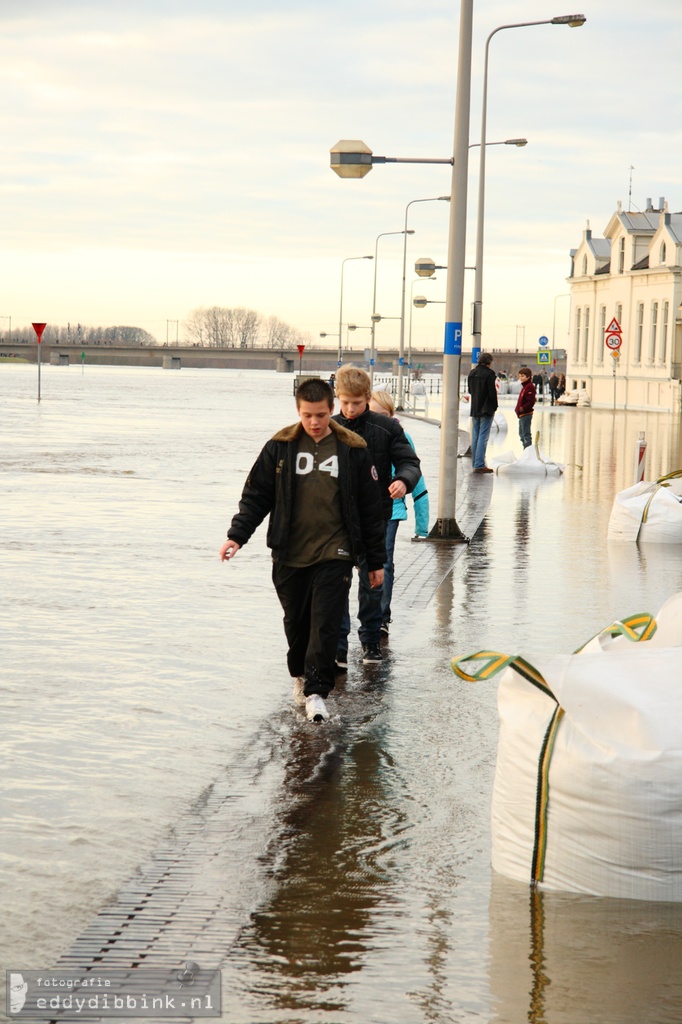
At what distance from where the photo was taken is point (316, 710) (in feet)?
21.1

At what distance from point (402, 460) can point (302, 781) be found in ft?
8.99

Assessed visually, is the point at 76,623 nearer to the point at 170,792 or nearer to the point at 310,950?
the point at 170,792

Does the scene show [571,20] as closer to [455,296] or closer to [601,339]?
[455,296]

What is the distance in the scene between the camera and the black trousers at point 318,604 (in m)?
6.55

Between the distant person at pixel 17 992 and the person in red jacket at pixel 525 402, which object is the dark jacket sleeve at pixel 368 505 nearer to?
the distant person at pixel 17 992

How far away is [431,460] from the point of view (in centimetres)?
2520

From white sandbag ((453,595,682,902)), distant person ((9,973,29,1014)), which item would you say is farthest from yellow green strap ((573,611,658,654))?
distant person ((9,973,29,1014))

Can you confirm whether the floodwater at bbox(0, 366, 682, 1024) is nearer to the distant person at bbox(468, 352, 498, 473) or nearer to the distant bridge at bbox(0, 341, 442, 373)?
the distant person at bbox(468, 352, 498, 473)

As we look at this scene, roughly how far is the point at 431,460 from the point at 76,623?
16758mm

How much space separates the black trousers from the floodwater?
246 millimetres

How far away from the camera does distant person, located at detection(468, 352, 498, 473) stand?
22953 millimetres

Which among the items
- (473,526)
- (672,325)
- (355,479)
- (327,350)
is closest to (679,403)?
(672,325)

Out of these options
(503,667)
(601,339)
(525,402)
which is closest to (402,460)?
(503,667)

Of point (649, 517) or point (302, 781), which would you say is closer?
point (302, 781)
